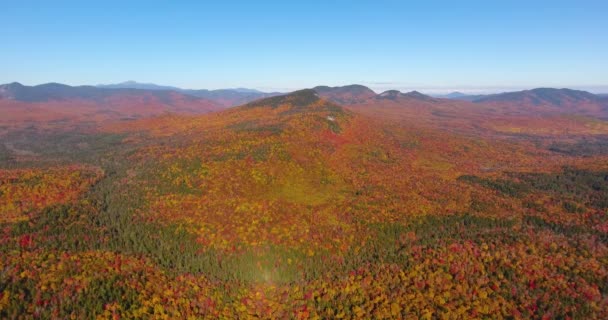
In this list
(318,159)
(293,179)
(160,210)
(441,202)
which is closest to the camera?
(160,210)

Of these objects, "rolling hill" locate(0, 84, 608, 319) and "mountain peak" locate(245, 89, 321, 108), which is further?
"mountain peak" locate(245, 89, 321, 108)

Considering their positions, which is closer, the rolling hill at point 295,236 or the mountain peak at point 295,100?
the rolling hill at point 295,236

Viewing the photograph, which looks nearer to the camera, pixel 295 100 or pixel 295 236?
pixel 295 236

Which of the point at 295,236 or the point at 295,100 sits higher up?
the point at 295,100

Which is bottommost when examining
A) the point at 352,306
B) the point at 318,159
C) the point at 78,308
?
the point at 352,306

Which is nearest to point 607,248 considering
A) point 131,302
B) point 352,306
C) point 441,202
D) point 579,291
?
point 579,291

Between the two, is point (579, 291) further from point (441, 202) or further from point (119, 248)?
point (119, 248)

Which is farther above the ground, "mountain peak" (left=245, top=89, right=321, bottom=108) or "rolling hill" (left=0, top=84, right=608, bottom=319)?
"mountain peak" (left=245, top=89, right=321, bottom=108)

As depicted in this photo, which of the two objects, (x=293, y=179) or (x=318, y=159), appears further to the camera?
(x=318, y=159)

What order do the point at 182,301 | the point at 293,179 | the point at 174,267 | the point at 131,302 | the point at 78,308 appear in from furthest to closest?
the point at 293,179 < the point at 174,267 < the point at 182,301 < the point at 131,302 < the point at 78,308

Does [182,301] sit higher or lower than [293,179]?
lower

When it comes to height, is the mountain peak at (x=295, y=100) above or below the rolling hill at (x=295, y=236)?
above
